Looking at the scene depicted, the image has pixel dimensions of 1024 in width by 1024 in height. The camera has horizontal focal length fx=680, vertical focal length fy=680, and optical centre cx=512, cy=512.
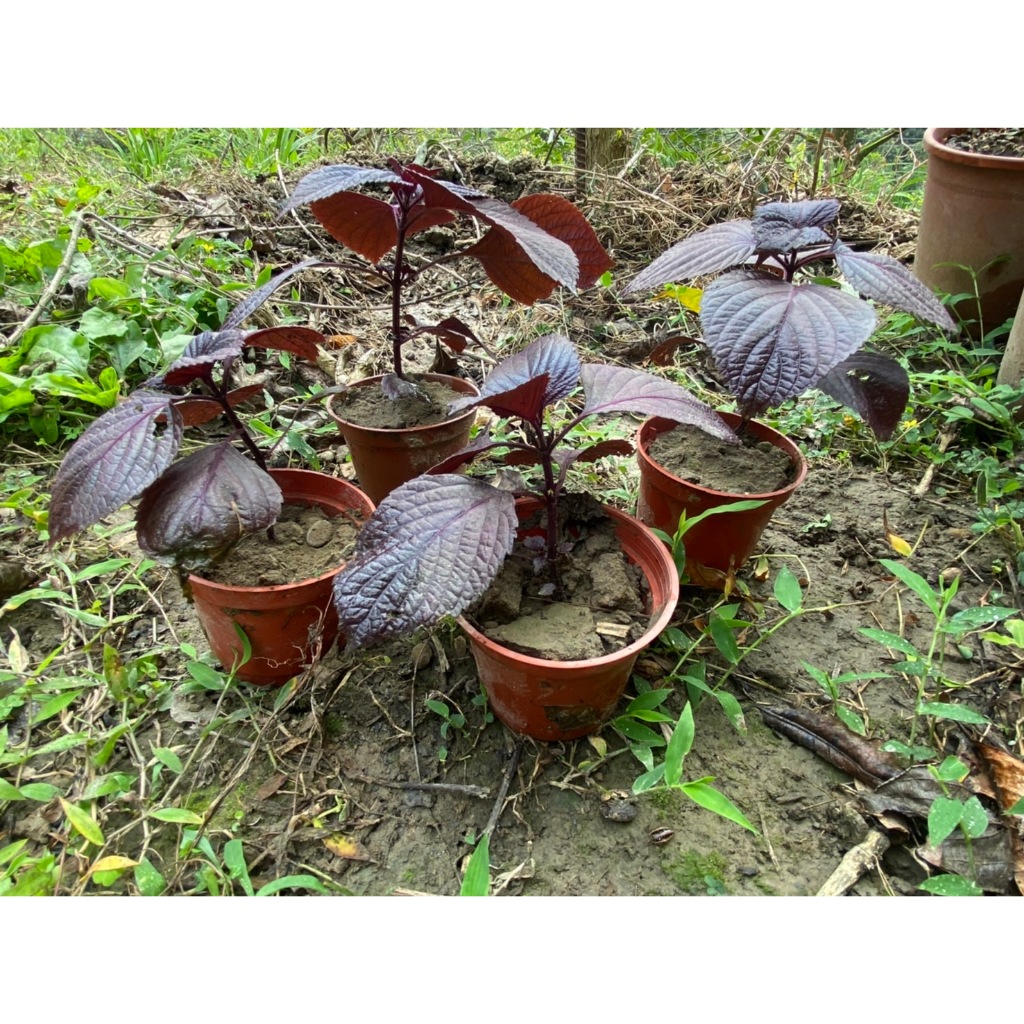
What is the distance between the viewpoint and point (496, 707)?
1.16 meters

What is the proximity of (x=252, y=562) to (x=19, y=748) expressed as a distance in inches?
18.8

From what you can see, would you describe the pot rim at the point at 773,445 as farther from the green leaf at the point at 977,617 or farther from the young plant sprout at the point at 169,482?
the young plant sprout at the point at 169,482

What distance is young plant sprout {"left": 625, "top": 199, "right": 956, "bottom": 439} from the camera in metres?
1.05

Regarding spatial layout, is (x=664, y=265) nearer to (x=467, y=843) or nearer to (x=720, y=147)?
(x=467, y=843)

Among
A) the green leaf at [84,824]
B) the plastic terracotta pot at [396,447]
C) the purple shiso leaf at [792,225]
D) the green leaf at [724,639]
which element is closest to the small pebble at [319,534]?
the plastic terracotta pot at [396,447]

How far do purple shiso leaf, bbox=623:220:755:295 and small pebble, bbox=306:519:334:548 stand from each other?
0.70 metres

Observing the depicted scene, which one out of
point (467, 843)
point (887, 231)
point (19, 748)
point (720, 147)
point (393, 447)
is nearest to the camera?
point (467, 843)

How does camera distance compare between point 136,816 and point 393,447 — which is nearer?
point 136,816

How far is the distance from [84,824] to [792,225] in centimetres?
149

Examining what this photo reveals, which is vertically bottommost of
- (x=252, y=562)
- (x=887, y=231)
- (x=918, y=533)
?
(x=918, y=533)

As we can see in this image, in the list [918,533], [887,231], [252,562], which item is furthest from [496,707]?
[887,231]

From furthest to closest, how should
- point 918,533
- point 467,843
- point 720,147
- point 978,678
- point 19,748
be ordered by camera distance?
point 720,147 < point 918,533 < point 978,678 < point 19,748 < point 467,843

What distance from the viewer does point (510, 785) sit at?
1.09 m

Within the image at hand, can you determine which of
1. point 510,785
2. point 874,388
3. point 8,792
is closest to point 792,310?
point 874,388
